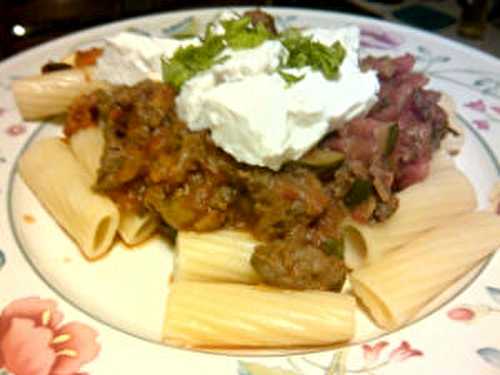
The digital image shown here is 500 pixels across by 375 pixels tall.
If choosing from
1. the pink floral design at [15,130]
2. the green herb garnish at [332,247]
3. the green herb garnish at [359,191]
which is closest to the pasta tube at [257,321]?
the green herb garnish at [332,247]

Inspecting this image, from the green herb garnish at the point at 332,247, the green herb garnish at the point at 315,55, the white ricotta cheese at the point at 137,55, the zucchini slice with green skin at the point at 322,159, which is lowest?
the green herb garnish at the point at 332,247

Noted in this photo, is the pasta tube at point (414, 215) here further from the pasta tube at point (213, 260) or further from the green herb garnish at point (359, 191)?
the pasta tube at point (213, 260)

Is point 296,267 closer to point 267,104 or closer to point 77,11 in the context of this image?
point 267,104

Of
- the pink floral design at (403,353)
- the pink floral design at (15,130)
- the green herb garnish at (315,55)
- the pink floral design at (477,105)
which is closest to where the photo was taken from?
the pink floral design at (403,353)

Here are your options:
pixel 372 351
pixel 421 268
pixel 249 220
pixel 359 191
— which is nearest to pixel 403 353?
pixel 372 351

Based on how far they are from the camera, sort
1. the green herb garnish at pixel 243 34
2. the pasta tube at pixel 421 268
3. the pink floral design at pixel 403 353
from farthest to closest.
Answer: the green herb garnish at pixel 243 34 < the pasta tube at pixel 421 268 < the pink floral design at pixel 403 353

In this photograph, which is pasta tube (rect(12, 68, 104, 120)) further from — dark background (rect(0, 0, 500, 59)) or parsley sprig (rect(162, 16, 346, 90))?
dark background (rect(0, 0, 500, 59))
